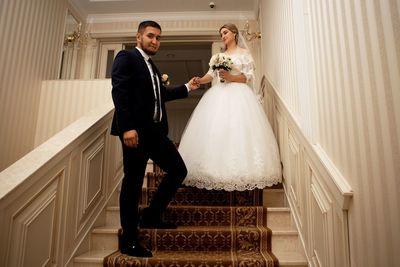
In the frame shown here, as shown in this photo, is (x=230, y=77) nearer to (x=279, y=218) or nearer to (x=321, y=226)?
(x=279, y=218)

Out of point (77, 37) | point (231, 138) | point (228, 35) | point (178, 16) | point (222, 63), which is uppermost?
point (178, 16)

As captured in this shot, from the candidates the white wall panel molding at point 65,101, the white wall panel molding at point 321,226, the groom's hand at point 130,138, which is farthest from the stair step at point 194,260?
the white wall panel molding at point 65,101

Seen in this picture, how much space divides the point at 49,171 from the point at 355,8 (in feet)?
5.84

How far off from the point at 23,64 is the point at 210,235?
3.08 m

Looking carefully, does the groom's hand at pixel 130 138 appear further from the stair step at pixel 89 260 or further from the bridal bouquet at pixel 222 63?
the bridal bouquet at pixel 222 63

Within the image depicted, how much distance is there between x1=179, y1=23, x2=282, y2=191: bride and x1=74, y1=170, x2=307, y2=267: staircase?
0.65 ft

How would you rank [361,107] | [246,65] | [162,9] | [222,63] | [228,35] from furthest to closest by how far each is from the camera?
[162,9], [228,35], [246,65], [222,63], [361,107]

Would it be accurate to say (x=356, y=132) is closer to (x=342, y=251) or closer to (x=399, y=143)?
(x=399, y=143)

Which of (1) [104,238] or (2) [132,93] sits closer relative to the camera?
(2) [132,93]

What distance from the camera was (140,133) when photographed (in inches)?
82.0

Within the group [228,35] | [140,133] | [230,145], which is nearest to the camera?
[140,133]

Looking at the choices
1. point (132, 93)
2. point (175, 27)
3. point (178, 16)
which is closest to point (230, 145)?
point (132, 93)

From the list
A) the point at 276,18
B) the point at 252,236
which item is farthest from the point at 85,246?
the point at 276,18

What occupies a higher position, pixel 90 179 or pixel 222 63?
pixel 222 63
